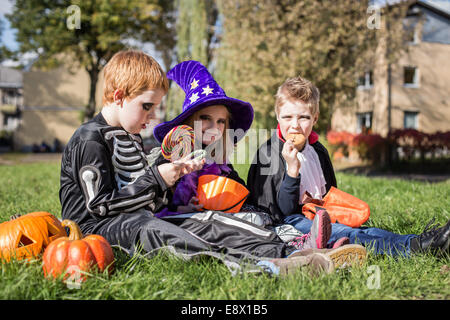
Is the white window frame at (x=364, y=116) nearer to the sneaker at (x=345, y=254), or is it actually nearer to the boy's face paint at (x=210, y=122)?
the boy's face paint at (x=210, y=122)

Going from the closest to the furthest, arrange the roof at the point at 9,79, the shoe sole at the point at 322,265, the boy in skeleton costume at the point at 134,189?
the shoe sole at the point at 322,265 < the boy in skeleton costume at the point at 134,189 < the roof at the point at 9,79

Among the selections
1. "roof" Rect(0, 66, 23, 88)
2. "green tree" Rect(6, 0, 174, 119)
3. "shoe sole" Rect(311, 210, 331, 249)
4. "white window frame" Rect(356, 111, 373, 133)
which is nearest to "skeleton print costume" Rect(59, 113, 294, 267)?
"shoe sole" Rect(311, 210, 331, 249)

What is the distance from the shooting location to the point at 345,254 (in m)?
2.34

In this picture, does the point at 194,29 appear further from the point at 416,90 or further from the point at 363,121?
the point at 416,90

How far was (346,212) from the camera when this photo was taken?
3158 mm

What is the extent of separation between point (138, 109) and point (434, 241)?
2.27 metres

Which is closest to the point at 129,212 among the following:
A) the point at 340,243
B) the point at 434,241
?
the point at 340,243

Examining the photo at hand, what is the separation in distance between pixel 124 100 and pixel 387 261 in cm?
218

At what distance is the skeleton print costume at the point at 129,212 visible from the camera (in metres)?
2.44

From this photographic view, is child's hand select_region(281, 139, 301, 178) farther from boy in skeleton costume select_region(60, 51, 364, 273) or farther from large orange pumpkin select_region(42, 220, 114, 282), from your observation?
large orange pumpkin select_region(42, 220, 114, 282)

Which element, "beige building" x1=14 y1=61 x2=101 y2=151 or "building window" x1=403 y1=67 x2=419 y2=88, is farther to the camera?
"beige building" x1=14 y1=61 x2=101 y2=151

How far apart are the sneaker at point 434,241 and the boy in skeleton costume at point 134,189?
85 cm

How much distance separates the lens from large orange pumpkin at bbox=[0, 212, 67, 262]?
2314 millimetres

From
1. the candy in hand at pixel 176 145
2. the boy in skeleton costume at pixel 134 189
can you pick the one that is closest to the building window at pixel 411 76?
the candy in hand at pixel 176 145
